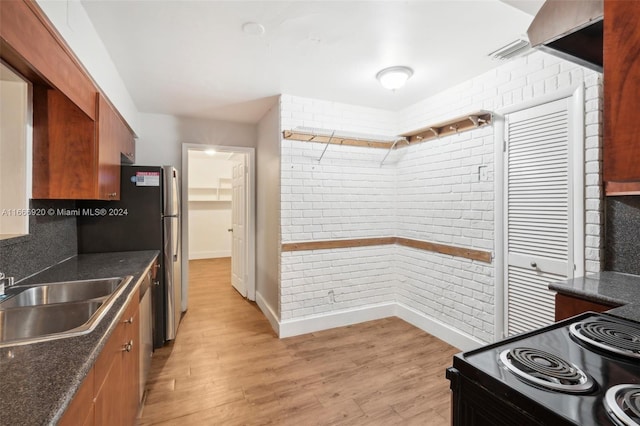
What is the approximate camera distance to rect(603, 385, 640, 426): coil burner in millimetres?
638

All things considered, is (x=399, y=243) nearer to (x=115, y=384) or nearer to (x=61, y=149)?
(x=115, y=384)

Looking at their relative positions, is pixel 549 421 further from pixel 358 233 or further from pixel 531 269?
pixel 358 233

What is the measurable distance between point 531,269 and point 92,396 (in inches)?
109

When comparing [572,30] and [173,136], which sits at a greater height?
[173,136]

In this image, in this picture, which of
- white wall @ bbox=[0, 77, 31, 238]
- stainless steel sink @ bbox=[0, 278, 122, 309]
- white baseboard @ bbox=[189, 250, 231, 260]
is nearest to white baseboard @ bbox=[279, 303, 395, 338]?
stainless steel sink @ bbox=[0, 278, 122, 309]

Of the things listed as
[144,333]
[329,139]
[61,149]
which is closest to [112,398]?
[144,333]

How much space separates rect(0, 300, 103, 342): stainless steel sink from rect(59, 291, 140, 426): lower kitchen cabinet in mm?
185

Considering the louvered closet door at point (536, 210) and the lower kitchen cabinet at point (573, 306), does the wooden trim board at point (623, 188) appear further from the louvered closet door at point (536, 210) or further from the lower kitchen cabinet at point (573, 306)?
the lower kitchen cabinet at point (573, 306)

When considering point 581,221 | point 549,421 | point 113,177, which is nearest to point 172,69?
point 113,177

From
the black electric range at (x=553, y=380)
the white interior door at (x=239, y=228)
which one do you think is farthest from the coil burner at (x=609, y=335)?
the white interior door at (x=239, y=228)

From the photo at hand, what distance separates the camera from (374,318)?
11.7 feet

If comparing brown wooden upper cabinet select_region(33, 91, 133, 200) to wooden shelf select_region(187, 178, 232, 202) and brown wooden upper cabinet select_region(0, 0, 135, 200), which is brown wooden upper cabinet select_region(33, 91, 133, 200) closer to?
brown wooden upper cabinet select_region(0, 0, 135, 200)

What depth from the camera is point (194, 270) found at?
617 cm

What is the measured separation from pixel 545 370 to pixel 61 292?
226 centimetres
